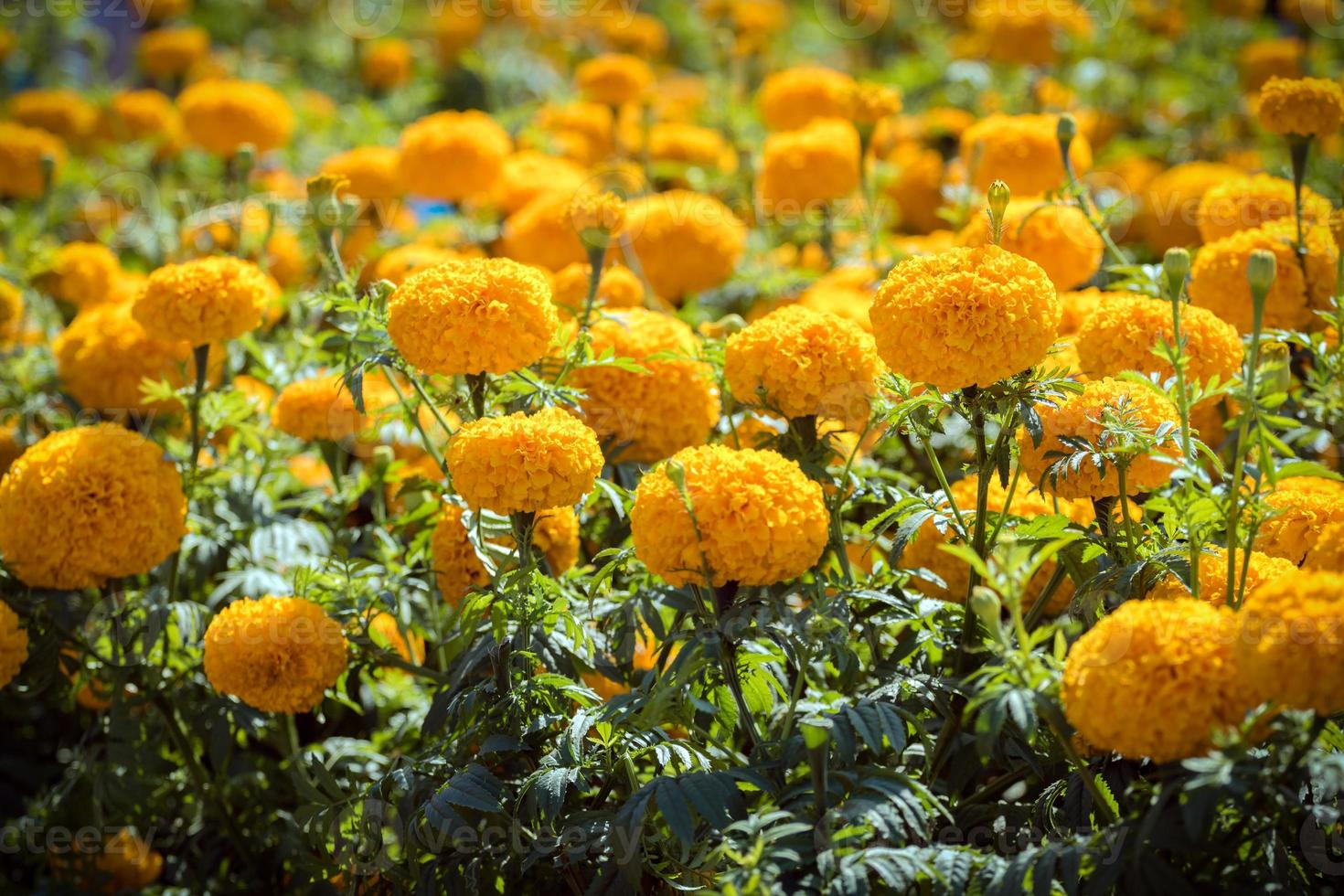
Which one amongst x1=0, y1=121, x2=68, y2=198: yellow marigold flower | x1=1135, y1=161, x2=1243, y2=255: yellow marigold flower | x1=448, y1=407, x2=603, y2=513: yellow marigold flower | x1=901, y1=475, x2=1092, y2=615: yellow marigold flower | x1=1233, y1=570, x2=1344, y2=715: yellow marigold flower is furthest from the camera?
x1=0, y1=121, x2=68, y2=198: yellow marigold flower

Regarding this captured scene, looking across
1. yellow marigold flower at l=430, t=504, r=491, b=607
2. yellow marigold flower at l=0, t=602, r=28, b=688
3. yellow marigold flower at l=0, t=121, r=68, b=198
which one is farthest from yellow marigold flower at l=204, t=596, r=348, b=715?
yellow marigold flower at l=0, t=121, r=68, b=198

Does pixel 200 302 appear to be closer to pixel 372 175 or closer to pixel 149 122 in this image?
pixel 372 175

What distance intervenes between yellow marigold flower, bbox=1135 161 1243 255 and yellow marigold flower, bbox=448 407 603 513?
2399 millimetres

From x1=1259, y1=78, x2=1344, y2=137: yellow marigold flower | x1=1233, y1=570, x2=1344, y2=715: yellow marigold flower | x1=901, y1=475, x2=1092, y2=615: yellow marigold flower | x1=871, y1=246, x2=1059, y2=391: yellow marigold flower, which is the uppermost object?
x1=1259, y1=78, x2=1344, y2=137: yellow marigold flower

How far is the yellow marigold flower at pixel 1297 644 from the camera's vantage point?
1.30 m

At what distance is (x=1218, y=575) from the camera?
1.75 m

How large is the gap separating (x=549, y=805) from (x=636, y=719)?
18 centimetres

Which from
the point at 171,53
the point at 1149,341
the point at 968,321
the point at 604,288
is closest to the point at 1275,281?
the point at 1149,341

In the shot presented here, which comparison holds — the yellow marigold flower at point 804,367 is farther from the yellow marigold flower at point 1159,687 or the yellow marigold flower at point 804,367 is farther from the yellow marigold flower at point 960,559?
the yellow marigold flower at point 1159,687

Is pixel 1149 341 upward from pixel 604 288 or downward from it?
upward

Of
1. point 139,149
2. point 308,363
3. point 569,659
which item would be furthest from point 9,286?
point 569,659

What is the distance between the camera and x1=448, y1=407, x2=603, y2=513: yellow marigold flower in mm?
1702

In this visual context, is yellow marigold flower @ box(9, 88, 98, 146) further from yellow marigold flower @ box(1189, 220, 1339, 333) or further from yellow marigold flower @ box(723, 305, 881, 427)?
yellow marigold flower @ box(1189, 220, 1339, 333)

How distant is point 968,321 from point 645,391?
0.78 metres
